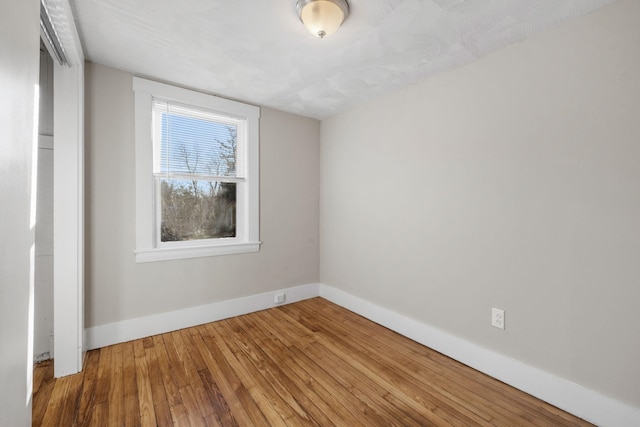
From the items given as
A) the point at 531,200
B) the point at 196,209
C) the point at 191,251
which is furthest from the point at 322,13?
the point at 191,251

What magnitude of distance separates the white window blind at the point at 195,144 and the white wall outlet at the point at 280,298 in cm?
144

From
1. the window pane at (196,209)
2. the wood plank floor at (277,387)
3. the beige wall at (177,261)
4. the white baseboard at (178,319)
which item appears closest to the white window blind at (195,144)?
the window pane at (196,209)

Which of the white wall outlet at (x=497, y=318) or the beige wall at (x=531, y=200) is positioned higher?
the beige wall at (x=531, y=200)

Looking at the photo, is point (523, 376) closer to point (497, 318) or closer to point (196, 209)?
point (497, 318)

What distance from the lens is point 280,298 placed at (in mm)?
3363

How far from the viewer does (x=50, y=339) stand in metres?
2.19

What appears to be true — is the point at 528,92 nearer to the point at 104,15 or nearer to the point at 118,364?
the point at 104,15

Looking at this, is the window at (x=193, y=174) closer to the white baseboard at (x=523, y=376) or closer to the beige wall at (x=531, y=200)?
the beige wall at (x=531, y=200)

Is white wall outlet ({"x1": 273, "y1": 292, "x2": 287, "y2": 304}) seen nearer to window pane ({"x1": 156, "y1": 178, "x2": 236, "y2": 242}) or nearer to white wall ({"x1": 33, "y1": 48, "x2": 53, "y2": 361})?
window pane ({"x1": 156, "y1": 178, "x2": 236, "y2": 242})

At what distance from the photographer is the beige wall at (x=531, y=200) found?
1.55 meters

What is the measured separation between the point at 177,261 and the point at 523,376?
2.96 m

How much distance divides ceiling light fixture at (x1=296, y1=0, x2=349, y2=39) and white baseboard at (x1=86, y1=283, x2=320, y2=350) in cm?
265

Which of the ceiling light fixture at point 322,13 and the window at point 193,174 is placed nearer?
the ceiling light fixture at point 322,13

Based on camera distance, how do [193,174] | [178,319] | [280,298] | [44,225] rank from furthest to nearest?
[280,298] < [193,174] < [178,319] < [44,225]
